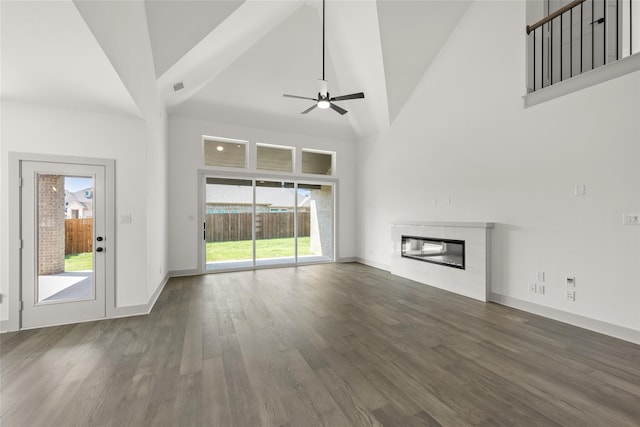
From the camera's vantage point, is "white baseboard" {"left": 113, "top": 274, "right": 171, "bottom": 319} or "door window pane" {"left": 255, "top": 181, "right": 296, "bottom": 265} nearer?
"white baseboard" {"left": 113, "top": 274, "right": 171, "bottom": 319}

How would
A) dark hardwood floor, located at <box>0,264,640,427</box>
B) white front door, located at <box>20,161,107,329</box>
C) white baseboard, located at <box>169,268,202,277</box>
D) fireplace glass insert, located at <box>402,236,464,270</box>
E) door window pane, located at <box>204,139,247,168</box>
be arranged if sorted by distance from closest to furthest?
dark hardwood floor, located at <box>0,264,640,427</box> < white front door, located at <box>20,161,107,329</box> < fireplace glass insert, located at <box>402,236,464,270</box> < white baseboard, located at <box>169,268,202,277</box> < door window pane, located at <box>204,139,247,168</box>

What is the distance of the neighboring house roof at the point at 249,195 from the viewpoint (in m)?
6.38

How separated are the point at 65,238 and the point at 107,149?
1.27 m

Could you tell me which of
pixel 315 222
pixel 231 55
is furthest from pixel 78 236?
pixel 315 222

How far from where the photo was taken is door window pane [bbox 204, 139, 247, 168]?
6316 mm

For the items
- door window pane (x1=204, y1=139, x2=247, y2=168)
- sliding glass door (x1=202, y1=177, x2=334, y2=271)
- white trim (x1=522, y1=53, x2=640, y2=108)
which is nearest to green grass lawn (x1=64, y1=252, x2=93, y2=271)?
sliding glass door (x1=202, y1=177, x2=334, y2=271)

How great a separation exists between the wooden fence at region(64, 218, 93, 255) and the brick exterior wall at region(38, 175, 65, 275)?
48 millimetres

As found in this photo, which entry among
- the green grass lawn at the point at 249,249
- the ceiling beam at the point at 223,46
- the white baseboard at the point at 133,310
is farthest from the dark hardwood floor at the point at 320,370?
the ceiling beam at the point at 223,46

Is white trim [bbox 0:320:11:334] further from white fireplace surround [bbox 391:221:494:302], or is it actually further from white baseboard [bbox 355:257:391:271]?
white baseboard [bbox 355:257:391:271]

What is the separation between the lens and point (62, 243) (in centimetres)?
340

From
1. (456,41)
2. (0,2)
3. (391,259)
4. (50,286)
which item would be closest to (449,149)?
(456,41)

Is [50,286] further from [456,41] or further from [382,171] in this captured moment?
[456,41]

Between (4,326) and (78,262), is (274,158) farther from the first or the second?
(4,326)

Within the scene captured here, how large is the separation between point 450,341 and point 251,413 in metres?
2.15
